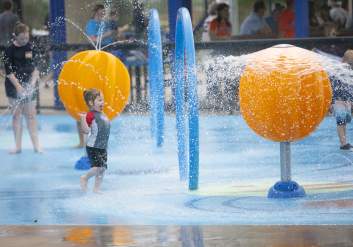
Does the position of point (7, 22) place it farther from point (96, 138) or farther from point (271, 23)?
point (96, 138)

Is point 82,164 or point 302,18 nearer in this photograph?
point 82,164

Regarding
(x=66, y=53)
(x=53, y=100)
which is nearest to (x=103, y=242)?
(x=66, y=53)

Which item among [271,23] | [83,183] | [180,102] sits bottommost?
[83,183]

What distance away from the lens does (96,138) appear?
35.9ft

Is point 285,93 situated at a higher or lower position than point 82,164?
higher

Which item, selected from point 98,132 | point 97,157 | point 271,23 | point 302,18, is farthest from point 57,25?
point 97,157

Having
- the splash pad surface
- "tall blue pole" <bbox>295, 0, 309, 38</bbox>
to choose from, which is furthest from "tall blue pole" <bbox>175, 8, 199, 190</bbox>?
"tall blue pole" <bbox>295, 0, 309, 38</bbox>

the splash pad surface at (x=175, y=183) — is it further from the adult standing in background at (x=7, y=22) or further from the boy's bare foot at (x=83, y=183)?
the adult standing in background at (x=7, y=22)

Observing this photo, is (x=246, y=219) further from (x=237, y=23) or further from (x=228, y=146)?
(x=237, y=23)

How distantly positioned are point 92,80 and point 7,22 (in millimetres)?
8859

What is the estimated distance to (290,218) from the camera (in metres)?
9.18

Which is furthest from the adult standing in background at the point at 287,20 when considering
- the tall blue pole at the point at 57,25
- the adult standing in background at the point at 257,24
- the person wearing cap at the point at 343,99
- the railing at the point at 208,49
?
the person wearing cap at the point at 343,99

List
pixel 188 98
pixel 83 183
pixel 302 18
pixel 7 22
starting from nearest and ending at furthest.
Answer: pixel 188 98 < pixel 83 183 < pixel 302 18 < pixel 7 22

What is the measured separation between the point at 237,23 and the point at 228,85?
5.44 m
